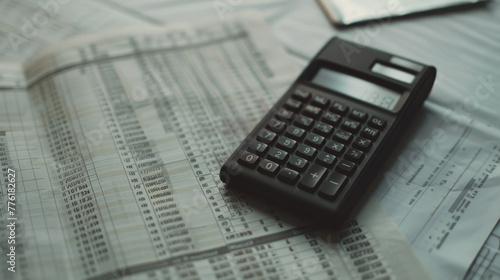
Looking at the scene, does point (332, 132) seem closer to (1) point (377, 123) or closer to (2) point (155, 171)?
(1) point (377, 123)

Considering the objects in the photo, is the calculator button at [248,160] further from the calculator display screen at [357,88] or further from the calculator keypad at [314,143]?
the calculator display screen at [357,88]

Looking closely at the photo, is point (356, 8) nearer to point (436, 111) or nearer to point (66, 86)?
point (436, 111)

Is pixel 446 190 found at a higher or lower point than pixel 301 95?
lower

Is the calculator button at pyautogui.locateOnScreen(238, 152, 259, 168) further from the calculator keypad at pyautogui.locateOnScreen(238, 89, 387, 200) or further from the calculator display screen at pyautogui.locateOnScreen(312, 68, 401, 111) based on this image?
the calculator display screen at pyautogui.locateOnScreen(312, 68, 401, 111)

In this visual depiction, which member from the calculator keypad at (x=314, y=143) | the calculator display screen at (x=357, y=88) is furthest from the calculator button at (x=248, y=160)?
the calculator display screen at (x=357, y=88)

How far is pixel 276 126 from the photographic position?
38 centimetres

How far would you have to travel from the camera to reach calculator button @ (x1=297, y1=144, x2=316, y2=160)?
0.35m

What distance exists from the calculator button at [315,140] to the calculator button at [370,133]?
30 millimetres

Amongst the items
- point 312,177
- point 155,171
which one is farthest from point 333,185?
point 155,171

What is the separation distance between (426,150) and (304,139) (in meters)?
0.10

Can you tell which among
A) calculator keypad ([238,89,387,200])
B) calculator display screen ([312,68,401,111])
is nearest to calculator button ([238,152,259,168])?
calculator keypad ([238,89,387,200])

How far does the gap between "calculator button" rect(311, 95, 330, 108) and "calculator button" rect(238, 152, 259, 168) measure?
3.0 inches

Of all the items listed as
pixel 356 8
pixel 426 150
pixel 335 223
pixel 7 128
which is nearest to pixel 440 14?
pixel 356 8

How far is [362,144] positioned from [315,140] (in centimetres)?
3
